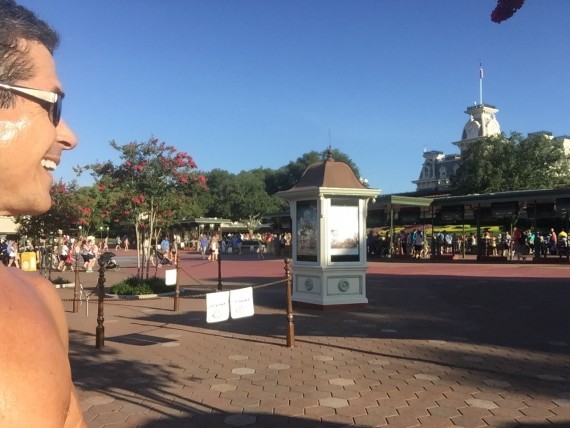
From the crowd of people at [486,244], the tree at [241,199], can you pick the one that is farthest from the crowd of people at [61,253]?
the tree at [241,199]

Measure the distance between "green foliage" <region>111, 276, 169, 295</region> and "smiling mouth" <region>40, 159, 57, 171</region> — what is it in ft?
43.5

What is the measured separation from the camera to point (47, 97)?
100 centimetres

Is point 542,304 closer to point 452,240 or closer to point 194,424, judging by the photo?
point 194,424

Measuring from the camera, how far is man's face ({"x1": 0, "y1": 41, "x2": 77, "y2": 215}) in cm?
92

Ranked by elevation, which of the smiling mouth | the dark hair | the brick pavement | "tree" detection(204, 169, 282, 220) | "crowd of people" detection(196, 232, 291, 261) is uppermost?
"tree" detection(204, 169, 282, 220)

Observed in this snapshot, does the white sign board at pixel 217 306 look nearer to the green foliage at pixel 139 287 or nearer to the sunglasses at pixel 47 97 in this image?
the sunglasses at pixel 47 97

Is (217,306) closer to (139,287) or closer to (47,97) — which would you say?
(47,97)

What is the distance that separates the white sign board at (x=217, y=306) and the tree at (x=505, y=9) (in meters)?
5.06

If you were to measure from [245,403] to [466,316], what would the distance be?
6571 mm

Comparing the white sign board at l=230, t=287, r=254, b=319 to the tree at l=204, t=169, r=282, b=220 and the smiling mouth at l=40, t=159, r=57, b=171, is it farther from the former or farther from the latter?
the tree at l=204, t=169, r=282, b=220

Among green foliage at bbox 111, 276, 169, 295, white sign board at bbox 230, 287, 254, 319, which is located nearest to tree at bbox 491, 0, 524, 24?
white sign board at bbox 230, 287, 254, 319

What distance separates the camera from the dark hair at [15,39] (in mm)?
943

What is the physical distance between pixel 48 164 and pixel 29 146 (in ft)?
0.38

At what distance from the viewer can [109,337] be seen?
8.48 metres
